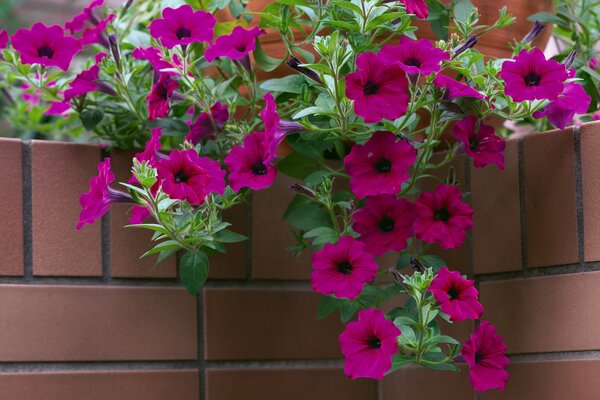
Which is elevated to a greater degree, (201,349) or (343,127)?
(343,127)

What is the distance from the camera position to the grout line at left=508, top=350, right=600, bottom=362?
4.05 feet

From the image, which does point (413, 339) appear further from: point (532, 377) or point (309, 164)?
point (309, 164)

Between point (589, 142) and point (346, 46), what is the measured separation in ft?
1.29

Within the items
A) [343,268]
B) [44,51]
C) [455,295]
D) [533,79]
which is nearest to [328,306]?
[343,268]

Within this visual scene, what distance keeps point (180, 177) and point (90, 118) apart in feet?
1.12

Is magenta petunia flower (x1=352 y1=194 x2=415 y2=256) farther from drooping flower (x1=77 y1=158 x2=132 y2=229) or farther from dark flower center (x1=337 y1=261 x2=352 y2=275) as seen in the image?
drooping flower (x1=77 y1=158 x2=132 y2=229)

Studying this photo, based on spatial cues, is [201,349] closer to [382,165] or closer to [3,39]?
[382,165]

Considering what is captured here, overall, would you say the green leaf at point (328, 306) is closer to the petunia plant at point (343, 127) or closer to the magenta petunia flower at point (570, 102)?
the petunia plant at point (343, 127)

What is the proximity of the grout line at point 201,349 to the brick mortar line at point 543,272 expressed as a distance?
0.47 meters

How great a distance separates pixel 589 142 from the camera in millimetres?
1271

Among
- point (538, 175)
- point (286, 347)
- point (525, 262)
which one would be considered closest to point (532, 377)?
point (525, 262)

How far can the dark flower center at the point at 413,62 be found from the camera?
3.79ft

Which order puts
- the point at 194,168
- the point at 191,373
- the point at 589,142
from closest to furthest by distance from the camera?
1. the point at 194,168
2. the point at 589,142
3. the point at 191,373

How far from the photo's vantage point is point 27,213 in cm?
137
